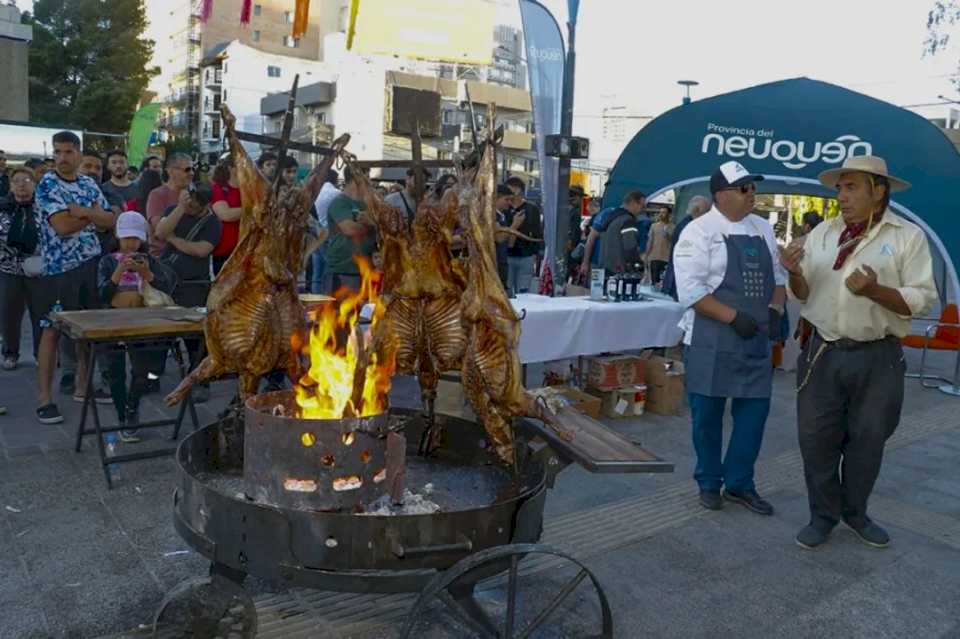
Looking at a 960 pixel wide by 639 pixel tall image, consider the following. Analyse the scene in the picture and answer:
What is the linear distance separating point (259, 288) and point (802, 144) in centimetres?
728

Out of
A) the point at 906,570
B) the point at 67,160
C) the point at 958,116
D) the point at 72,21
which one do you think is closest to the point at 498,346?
the point at 906,570

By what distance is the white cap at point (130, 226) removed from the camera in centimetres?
564

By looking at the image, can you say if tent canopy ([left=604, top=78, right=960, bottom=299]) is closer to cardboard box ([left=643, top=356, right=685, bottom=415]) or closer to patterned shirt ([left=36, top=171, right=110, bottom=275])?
cardboard box ([left=643, top=356, right=685, bottom=415])

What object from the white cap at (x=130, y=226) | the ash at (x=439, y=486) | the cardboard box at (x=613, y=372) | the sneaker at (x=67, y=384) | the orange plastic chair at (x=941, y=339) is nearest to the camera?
the ash at (x=439, y=486)

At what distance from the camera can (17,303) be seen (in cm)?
633

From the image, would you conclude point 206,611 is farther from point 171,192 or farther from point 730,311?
point 171,192

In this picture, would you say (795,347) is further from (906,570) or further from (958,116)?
(958,116)

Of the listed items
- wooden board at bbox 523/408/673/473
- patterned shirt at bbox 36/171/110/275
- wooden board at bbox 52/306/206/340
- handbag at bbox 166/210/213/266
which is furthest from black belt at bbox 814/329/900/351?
patterned shirt at bbox 36/171/110/275

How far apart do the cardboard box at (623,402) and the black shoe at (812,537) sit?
251 centimetres

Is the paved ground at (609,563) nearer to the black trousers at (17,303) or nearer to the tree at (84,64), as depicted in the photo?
the black trousers at (17,303)

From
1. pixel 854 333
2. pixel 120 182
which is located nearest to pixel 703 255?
pixel 854 333

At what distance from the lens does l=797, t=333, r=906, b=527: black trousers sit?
4.03m

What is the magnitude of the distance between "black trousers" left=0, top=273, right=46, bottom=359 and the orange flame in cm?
365

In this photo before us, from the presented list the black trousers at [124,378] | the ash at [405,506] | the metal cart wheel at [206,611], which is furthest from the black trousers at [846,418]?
the black trousers at [124,378]
